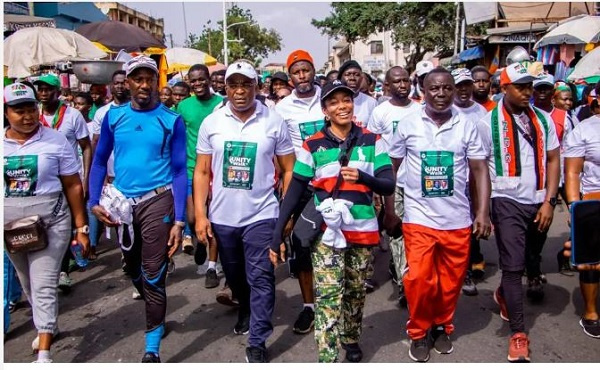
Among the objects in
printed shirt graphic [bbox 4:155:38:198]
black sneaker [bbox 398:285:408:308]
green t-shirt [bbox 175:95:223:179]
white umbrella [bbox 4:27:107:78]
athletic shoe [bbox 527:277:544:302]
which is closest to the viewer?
printed shirt graphic [bbox 4:155:38:198]

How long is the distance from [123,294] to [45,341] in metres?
1.61

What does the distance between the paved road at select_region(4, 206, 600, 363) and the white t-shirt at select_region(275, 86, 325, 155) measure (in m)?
1.59

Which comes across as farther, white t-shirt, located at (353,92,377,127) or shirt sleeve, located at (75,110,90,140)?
shirt sleeve, located at (75,110,90,140)

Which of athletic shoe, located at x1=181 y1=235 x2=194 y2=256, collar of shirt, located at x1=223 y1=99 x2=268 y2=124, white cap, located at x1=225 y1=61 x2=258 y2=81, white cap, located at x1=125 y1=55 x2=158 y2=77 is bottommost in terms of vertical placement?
athletic shoe, located at x1=181 y1=235 x2=194 y2=256

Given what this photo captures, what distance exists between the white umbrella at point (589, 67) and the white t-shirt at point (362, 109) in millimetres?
5571

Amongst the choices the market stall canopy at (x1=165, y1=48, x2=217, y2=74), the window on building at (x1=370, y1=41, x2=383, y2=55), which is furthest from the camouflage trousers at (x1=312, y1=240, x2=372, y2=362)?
the window on building at (x1=370, y1=41, x2=383, y2=55)

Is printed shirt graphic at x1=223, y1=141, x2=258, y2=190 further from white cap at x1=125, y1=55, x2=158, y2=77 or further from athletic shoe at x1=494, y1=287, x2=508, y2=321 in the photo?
athletic shoe at x1=494, y1=287, x2=508, y2=321

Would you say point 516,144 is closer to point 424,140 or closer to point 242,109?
point 424,140

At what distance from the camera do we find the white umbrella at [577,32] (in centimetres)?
1042

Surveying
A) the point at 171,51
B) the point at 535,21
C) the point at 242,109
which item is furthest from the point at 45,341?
the point at 535,21

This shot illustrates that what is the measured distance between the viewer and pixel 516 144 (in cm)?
391

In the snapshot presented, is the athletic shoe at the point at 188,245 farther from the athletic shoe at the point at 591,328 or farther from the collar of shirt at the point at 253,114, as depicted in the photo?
the athletic shoe at the point at 591,328

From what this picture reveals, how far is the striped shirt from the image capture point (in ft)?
11.1

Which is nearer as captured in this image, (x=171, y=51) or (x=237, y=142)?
(x=237, y=142)
